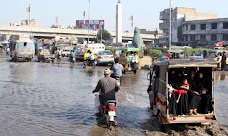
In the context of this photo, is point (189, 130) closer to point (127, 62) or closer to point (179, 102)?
point (179, 102)

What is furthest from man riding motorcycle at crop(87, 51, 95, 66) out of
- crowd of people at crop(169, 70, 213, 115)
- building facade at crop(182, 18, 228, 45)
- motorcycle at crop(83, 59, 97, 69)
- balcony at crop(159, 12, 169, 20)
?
balcony at crop(159, 12, 169, 20)

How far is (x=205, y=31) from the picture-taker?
3647 inches

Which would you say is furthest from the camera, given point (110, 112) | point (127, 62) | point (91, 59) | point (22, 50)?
point (22, 50)

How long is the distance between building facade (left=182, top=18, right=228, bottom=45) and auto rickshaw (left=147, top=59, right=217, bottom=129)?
260 feet

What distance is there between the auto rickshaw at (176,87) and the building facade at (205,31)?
7939cm

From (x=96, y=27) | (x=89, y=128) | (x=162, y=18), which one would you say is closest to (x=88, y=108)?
(x=89, y=128)

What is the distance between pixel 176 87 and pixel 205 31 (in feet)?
281

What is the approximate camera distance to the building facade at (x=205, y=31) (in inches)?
3452

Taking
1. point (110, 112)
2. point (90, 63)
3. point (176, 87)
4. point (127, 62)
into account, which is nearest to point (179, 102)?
point (176, 87)

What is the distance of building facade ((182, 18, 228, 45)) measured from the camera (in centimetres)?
8769

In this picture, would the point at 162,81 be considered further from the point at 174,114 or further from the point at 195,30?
the point at 195,30

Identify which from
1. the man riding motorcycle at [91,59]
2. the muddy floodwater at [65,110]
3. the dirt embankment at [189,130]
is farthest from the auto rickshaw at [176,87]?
the man riding motorcycle at [91,59]

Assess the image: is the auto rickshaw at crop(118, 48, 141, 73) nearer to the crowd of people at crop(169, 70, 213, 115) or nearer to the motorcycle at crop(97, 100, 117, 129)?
the motorcycle at crop(97, 100, 117, 129)

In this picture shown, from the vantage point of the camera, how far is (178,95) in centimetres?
923
